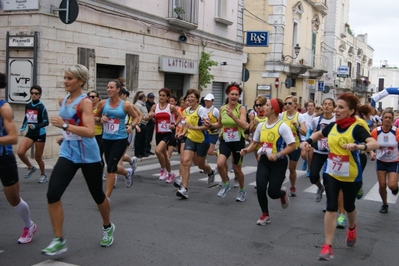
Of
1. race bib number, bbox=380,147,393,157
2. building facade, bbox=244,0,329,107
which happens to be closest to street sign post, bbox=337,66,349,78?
building facade, bbox=244,0,329,107

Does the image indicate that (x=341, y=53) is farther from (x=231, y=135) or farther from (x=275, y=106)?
(x=275, y=106)

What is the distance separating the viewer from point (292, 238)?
6359 mm

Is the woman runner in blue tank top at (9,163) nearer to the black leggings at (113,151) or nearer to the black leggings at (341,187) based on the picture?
the black leggings at (113,151)

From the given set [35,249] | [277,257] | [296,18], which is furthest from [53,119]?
[296,18]

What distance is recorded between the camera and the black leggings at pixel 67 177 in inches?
198

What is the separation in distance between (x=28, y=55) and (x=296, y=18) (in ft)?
86.3

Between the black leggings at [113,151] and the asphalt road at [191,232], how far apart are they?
0.63m

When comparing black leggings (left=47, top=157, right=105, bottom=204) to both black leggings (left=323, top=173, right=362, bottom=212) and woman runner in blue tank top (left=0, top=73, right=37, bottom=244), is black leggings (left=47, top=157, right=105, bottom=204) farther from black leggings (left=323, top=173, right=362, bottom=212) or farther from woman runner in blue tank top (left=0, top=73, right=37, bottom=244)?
black leggings (left=323, top=173, right=362, bottom=212)

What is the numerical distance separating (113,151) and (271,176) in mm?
2345

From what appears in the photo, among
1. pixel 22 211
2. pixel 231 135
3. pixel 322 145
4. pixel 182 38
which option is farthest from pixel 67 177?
pixel 182 38

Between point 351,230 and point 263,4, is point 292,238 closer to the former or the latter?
point 351,230

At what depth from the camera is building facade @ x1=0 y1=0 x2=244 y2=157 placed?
13.4 m

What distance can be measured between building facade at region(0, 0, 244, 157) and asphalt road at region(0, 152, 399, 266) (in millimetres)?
5095

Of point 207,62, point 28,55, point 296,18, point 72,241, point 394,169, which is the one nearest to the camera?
point 72,241
